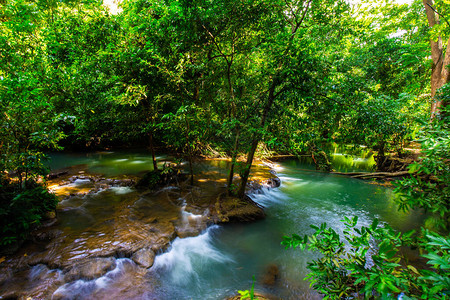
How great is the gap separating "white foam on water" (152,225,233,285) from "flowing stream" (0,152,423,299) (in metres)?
0.02

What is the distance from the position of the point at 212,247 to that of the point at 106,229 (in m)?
2.79

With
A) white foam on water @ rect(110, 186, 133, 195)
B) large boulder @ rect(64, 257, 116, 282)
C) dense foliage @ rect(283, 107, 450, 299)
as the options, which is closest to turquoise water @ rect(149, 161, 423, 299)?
large boulder @ rect(64, 257, 116, 282)

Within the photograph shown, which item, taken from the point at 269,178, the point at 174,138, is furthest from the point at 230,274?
the point at 269,178

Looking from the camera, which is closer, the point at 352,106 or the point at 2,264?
the point at 2,264

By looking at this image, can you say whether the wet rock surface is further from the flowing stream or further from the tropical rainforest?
the tropical rainforest

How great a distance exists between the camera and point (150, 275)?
4.09 m

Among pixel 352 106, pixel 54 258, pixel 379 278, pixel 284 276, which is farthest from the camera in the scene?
pixel 352 106

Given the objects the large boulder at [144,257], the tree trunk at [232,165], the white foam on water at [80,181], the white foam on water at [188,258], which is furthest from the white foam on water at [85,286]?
the white foam on water at [80,181]

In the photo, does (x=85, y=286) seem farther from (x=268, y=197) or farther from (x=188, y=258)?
(x=268, y=197)

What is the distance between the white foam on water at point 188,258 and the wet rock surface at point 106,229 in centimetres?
19

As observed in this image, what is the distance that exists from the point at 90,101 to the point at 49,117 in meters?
2.65

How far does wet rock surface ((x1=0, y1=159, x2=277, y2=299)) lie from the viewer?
361 centimetres

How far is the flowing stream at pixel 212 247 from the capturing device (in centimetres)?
377

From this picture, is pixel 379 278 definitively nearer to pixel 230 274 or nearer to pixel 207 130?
pixel 230 274
